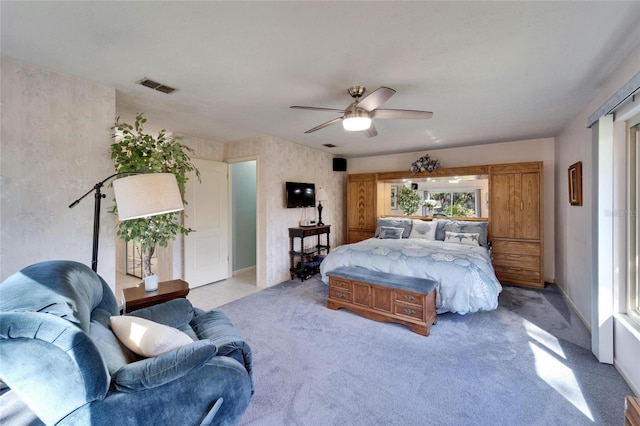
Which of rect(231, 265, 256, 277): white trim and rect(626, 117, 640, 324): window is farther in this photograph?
rect(231, 265, 256, 277): white trim

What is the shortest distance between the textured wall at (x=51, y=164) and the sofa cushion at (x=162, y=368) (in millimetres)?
1748

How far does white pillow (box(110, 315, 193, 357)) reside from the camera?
1.33 m

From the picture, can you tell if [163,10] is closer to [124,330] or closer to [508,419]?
[124,330]

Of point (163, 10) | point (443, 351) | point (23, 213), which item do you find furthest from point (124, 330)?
point (443, 351)

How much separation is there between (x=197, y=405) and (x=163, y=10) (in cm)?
207

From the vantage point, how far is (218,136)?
4297mm

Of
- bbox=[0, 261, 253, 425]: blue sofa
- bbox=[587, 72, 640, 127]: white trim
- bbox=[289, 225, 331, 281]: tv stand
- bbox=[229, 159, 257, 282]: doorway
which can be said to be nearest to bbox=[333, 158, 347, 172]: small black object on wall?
bbox=[289, 225, 331, 281]: tv stand

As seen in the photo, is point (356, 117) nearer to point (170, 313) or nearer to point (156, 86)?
point (156, 86)

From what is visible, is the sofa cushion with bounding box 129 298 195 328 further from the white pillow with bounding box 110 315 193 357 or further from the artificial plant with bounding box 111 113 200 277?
the artificial plant with bounding box 111 113 200 277

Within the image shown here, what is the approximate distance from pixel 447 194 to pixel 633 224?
3.12 m

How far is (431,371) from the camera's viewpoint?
2.12 meters

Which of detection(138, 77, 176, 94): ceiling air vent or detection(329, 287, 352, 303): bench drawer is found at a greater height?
detection(138, 77, 176, 94): ceiling air vent

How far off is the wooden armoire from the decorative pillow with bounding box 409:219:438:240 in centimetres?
93

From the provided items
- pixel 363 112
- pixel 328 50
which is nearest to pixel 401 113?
pixel 363 112
